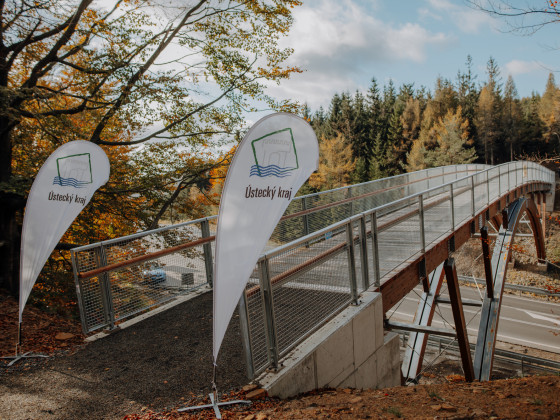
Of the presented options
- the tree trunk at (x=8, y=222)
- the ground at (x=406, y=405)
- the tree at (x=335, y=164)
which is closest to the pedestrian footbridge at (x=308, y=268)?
the ground at (x=406, y=405)

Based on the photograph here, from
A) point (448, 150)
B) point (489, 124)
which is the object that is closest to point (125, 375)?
point (448, 150)

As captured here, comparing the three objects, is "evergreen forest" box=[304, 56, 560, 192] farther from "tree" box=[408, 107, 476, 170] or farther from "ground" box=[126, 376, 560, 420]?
"ground" box=[126, 376, 560, 420]

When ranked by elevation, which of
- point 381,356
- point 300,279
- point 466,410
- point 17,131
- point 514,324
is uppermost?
point 17,131

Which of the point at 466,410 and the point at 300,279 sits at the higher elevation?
the point at 300,279

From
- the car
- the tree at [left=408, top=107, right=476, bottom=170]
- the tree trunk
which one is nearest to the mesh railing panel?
the car

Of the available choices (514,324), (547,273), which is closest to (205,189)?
(514,324)

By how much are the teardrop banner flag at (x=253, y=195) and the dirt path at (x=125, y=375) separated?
854mm

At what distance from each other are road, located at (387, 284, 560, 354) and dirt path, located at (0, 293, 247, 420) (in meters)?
14.7

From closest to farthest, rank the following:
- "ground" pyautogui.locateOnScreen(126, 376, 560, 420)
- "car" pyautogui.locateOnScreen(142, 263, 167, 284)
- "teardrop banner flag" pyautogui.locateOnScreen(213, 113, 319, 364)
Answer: "ground" pyautogui.locateOnScreen(126, 376, 560, 420)
"teardrop banner flag" pyautogui.locateOnScreen(213, 113, 319, 364)
"car" pyautogui.locateOnScreen(142, 263, 167, 284)

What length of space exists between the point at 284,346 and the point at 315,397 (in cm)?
59

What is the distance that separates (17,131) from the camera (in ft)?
32.4

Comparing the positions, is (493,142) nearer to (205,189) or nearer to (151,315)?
(205,189)

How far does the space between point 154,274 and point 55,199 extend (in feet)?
6.12

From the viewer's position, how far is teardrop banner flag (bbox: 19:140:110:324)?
536 cm
